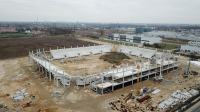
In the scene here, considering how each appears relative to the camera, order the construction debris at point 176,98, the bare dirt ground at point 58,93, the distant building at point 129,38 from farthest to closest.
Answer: the distant building at point 129,38 → the construction debris at point 176,98 → the bare dirt ground at point 58,93

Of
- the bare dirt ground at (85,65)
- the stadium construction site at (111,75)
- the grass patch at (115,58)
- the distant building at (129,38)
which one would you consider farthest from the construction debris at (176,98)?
the distant building at (129,38)

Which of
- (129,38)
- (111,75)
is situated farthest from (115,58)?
(129,38)

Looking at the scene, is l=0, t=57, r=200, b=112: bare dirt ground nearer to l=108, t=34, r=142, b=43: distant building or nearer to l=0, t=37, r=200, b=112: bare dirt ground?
l=0, t=37, r=200, b=112: bare dirt ground

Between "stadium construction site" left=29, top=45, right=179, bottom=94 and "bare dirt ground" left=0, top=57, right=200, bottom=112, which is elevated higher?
"stadium construction site" left=29, top=45, right=179, bottom=94

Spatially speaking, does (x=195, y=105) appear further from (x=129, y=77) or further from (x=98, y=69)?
(x=98, y=69)

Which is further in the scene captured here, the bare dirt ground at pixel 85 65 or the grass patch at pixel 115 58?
the grass patch at pixel 115 58

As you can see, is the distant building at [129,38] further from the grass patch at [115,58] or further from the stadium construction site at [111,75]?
the stadium construction site at [111,75]

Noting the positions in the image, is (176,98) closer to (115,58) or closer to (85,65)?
(85,65)

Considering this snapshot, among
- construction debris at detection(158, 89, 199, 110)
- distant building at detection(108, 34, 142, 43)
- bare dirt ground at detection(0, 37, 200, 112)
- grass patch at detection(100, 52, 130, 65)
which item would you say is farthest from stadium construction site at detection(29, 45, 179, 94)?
distant building at detection(108, 34, 142, 43)

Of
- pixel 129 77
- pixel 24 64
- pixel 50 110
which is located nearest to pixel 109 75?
pixel 129 77
